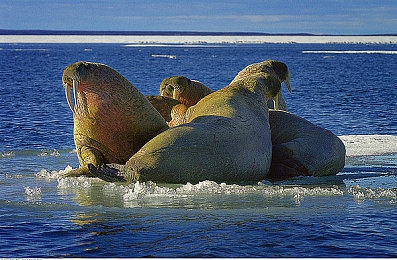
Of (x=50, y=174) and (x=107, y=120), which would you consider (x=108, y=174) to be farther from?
(x=50, y=174)

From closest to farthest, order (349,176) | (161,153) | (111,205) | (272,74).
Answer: (111,205), (161,153), (349,176), (272,74)

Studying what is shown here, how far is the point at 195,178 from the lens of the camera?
801cm

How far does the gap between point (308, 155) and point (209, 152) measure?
1.56 m

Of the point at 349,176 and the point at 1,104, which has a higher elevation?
the point at 1,104

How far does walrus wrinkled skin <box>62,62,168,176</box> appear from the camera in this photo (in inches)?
340

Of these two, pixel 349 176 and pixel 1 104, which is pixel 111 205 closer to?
pixel 349 176

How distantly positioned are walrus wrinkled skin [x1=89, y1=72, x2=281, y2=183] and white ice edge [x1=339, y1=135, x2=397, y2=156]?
254 centimetres

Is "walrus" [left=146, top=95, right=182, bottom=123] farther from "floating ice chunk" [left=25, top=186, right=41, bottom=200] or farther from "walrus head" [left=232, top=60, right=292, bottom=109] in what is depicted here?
"floating ice chunk" [left=25, top=186, right=41, bottom=200]

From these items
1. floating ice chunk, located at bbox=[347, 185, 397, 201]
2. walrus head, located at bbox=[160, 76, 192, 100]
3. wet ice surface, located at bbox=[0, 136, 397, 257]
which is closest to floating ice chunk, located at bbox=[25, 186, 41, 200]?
wet ice surface, located at bbox=[0, 136, 397, 257]

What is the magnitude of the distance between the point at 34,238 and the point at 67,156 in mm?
5027

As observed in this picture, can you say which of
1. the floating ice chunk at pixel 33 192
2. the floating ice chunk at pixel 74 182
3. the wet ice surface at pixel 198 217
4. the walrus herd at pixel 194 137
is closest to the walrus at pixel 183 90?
the walrus herd at pixel 194 137

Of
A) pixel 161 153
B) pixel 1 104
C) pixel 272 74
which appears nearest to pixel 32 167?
pixel 161 153

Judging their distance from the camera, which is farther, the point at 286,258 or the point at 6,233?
the point at 6,233

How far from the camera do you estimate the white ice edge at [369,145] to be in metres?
10.9
